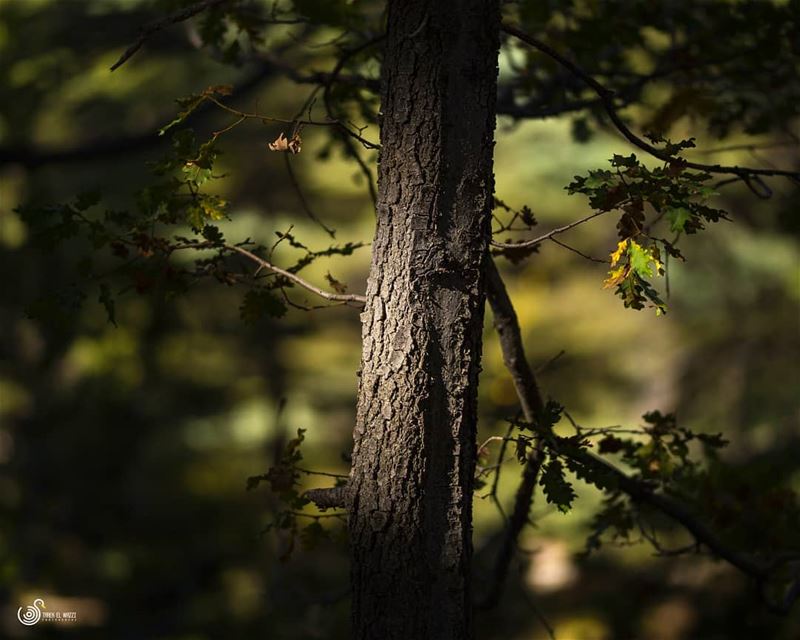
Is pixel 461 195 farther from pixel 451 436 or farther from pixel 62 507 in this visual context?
pixel 62 507

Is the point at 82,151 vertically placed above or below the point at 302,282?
above

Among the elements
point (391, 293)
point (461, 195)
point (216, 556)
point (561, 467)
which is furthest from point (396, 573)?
point (216, 556)

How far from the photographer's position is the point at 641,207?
211cm

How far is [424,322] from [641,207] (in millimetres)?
546

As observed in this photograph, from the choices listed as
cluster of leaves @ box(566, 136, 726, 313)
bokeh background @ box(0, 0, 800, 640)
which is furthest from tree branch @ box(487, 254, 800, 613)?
bokeh background @ box(0, 0, 800, 640)

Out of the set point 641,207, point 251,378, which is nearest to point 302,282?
point 641,207

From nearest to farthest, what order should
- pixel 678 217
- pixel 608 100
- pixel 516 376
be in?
pixel 678 217
pixel 608 100
pixel 516 376

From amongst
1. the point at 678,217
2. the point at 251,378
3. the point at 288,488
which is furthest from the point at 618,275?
the point at 251,378

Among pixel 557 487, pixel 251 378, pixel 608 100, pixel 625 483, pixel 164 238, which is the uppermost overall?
pixel 251 378

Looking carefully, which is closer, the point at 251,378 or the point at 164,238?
the point at 164,238

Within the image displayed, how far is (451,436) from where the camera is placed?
2215 mm

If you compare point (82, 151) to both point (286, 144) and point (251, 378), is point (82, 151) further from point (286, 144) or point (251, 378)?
point (251, 378)

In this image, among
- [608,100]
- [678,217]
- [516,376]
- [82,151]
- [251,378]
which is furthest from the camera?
[251,378]

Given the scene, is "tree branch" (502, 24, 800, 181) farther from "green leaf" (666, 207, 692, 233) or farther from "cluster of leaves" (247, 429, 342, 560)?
"cluster of leaves" (247, 429, 342, 560)
